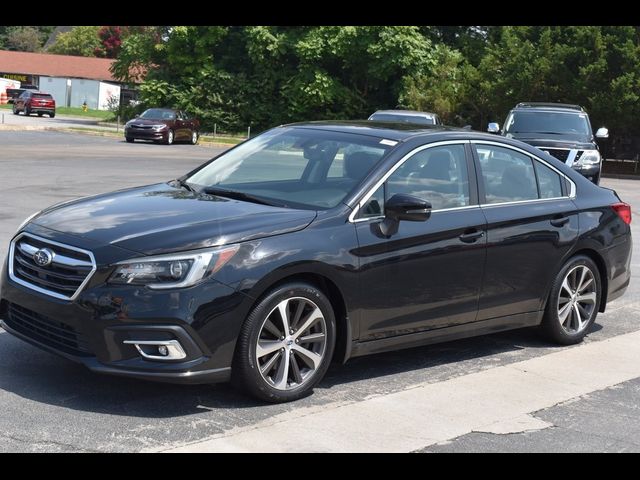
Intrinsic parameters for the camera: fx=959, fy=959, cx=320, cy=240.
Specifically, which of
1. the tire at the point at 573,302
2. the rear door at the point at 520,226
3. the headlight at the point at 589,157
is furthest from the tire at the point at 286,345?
the headlight at the point at 589,157

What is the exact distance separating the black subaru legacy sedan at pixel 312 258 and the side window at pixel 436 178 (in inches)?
0.4

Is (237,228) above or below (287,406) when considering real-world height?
above

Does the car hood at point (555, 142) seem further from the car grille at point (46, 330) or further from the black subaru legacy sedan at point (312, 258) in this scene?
the car grille at point (46, 330)

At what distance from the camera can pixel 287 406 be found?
554 centimetres

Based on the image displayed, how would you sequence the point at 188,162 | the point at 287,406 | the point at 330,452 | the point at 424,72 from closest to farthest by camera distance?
the point at 330,452 < the point at 287,406 < the point at 188,162 < the point at 424,72

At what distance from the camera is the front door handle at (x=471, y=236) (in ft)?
21.1

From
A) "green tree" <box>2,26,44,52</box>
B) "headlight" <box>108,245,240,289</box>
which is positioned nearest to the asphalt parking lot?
"headlight" <box>108,245,240,289</box>

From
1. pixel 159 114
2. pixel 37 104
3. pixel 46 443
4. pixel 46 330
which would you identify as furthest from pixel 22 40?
pixel 46 443

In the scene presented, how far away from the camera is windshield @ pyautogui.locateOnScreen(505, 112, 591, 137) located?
20.2 meters

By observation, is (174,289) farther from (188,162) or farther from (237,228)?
(188,162)

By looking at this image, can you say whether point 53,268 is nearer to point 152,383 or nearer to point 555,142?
point 152,383

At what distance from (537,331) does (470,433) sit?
240 centimetres
